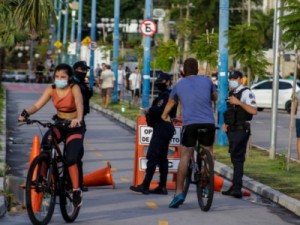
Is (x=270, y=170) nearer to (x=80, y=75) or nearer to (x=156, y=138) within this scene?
(x=156, y=138)

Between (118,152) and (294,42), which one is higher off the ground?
(294,42)

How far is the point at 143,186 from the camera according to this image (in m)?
15.8

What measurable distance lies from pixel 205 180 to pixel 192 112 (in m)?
0.87

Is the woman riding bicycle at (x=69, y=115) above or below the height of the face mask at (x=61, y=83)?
below

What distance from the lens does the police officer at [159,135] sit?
1564 centimetres

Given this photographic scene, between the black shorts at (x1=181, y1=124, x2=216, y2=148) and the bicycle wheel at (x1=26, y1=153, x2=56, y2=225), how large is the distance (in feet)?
8.01

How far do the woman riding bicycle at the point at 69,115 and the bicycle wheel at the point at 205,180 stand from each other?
1904 millimetres

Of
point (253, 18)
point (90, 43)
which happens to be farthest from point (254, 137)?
point (253, 18)

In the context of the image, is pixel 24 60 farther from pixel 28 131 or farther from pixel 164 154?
pixel 164 154

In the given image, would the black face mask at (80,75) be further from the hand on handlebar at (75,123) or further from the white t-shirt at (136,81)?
the white t-shirt at (136,81)

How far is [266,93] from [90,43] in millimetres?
11503

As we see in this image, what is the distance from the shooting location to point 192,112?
14.0 m

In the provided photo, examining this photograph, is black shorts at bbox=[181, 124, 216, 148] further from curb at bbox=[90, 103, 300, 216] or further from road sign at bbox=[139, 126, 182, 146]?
road sign at bbox=[139, 126, 182, 146]

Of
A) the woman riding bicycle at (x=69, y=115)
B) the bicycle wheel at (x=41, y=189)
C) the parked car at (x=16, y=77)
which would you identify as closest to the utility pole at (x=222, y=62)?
the woman riding bicycle at (x=69, y=115)
